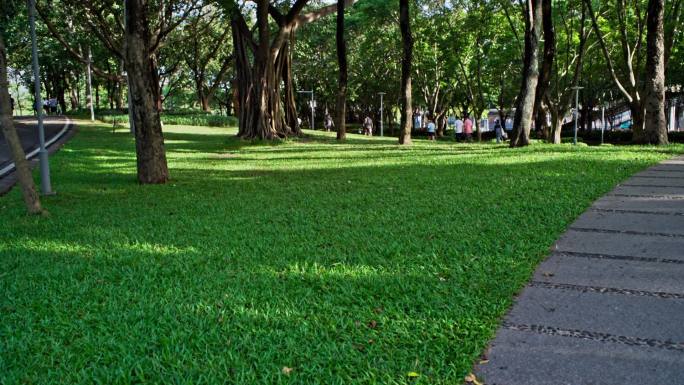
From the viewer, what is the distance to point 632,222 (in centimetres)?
609

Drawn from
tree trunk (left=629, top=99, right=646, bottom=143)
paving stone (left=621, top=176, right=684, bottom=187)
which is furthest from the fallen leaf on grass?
tree trunk (left=629, top=99, right=646, bottom=143)

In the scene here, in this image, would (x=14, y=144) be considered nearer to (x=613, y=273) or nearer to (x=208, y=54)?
(x=613, y=273)

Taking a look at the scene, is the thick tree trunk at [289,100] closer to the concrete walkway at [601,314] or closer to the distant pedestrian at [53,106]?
the concrete walkway at [601,314]

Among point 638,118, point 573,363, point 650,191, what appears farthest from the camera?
point 638,118

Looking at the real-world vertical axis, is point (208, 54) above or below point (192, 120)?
above

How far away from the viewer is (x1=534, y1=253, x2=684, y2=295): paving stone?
4.14 meters

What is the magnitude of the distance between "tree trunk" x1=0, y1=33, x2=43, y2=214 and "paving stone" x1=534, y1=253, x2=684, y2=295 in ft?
19.4

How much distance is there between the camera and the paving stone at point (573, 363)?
2.77m

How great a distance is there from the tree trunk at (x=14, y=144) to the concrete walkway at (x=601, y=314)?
5938mm

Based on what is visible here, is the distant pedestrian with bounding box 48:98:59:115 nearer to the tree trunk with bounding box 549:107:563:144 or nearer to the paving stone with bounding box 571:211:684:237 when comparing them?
the tree trunk with bounding box 549:107:563:144

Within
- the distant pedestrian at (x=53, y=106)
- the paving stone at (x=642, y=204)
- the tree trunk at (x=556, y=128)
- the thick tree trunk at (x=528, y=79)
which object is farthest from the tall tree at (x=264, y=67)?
the distant pedestrian at (x=53, y=106)

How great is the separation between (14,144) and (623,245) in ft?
21.6

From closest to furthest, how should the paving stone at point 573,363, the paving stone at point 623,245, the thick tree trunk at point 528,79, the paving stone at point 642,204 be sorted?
the paving stone at point 573,363 < the paving stone at point 623,245 < the paving stone at point 642,204 < the thick tree trunk at point 528,79

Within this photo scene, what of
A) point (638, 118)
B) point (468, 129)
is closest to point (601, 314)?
point (638, 118)
